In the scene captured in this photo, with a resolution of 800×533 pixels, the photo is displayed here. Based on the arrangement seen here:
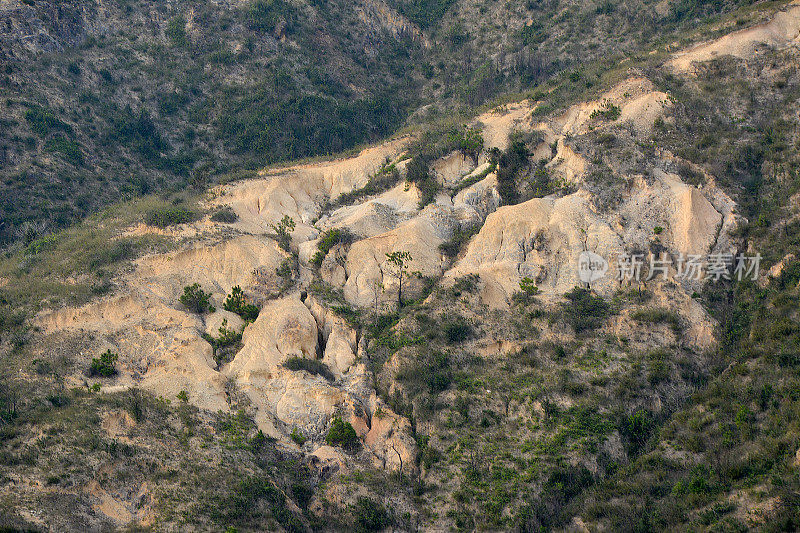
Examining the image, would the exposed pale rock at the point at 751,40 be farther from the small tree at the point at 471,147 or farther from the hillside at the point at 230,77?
the small tree at the point at 471,147

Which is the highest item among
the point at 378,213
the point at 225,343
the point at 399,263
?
the point at 378,213

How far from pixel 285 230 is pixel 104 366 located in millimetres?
16316

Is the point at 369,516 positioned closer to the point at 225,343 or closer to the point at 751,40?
the point at 225,343

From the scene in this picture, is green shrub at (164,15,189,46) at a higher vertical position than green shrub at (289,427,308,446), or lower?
higher

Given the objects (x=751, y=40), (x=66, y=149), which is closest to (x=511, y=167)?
(x=751, y=40)

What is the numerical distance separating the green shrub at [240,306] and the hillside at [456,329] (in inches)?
12.4

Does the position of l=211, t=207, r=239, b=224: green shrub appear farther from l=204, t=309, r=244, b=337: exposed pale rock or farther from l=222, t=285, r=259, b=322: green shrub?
l=204, t=309, r=244, b=337: exposed pale rock

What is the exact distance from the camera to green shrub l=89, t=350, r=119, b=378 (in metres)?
39.5

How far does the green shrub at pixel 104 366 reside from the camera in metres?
39.5

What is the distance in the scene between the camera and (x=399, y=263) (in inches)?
1866

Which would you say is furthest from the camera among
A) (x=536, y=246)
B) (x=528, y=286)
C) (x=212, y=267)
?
(x=212, y=267)

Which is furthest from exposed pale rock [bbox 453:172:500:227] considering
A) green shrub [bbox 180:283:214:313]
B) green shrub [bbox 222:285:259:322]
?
green shrub [bbox 180:283:214:313]

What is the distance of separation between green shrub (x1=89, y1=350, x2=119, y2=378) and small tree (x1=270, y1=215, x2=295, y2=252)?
45.2 feet

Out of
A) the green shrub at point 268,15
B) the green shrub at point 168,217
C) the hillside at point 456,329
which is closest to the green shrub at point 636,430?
the hillside at point 456,329
